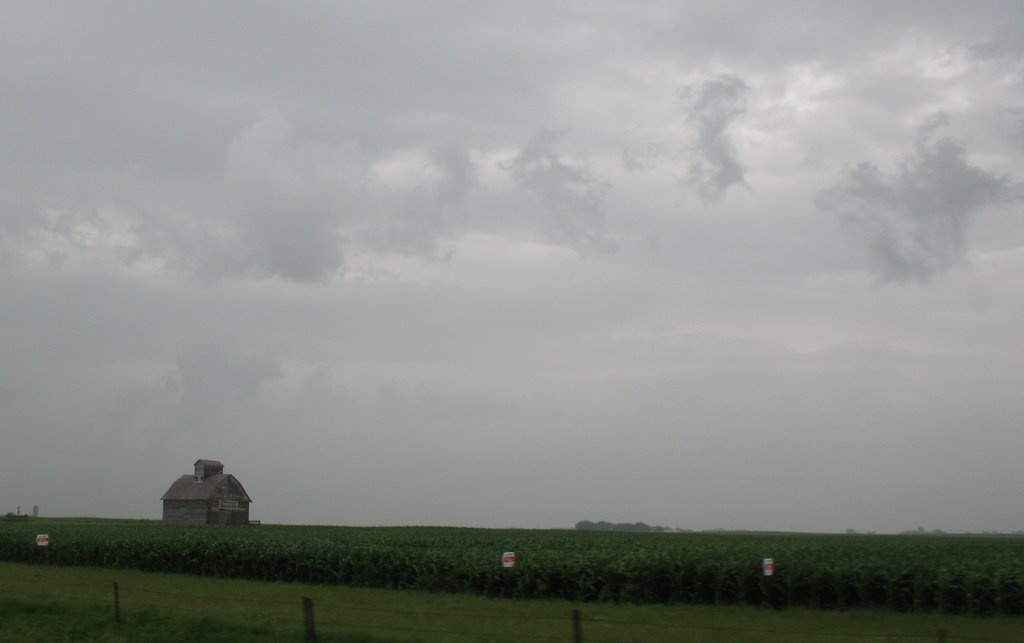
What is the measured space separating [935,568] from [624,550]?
377 inches

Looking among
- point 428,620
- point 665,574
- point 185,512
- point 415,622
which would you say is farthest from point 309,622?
point 185,512

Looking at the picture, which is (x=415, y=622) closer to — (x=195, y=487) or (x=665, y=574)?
(x=665, y=574)

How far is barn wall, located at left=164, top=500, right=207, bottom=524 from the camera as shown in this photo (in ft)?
296

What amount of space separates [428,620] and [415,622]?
489mm

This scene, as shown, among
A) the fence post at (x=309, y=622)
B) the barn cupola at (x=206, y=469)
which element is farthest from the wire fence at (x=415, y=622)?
the barn cupola at (x=206, y=469)

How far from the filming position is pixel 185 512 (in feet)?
300

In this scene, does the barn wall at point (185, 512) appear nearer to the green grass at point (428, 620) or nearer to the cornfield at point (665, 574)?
the cornfield at point (665, 574)

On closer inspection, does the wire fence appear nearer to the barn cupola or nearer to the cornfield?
the cornfield

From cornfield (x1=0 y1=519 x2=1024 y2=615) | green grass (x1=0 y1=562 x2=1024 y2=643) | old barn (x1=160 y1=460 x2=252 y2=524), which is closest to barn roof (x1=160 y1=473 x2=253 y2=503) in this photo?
old barn (x1=160 y1=460 x2=252 y2=524)

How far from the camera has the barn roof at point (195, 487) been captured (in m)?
91.7

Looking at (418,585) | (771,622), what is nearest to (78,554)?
(418,585)

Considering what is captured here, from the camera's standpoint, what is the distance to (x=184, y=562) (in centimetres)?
3816

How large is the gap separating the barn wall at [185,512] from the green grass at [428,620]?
64.1m

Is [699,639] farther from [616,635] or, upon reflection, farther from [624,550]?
[624,550]
